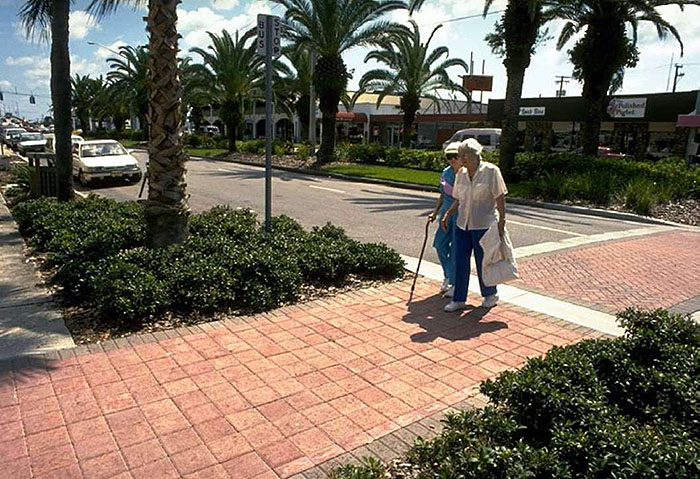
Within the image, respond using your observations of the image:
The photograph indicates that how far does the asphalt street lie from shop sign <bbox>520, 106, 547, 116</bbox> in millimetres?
18502

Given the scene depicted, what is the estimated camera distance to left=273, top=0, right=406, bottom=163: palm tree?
78.8ft

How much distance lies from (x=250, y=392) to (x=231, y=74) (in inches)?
1345

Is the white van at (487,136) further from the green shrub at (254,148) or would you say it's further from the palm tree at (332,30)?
the green shrub at (254,148)

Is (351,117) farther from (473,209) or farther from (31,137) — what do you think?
(473,209)

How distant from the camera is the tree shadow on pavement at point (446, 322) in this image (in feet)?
16.2

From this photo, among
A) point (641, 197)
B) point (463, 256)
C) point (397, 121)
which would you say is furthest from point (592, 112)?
point (397, 121)

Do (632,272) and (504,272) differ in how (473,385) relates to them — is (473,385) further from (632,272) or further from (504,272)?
(632,272)

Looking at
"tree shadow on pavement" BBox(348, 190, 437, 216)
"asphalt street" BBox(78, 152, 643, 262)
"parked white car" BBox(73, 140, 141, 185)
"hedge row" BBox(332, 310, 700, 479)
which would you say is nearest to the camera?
"hedge row" BBox(332, 310, 700, 479)

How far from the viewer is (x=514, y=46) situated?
A: 704 inches

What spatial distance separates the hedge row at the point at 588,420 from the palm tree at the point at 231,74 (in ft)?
106

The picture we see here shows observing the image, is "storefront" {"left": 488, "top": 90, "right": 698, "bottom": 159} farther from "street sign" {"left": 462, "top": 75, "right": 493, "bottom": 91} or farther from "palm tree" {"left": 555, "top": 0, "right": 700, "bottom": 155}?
"street sign" {"left": 462, "top": 75, "right": 493, "bottom": 91}

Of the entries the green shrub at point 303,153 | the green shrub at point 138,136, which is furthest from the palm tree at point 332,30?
the green shrub at point 138,136

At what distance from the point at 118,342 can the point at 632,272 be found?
6674mm

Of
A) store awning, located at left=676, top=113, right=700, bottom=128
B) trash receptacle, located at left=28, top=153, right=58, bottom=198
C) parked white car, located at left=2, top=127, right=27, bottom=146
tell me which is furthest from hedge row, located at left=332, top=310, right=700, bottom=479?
parked white car, located at left=2, top=127, right=27, bottom=146
